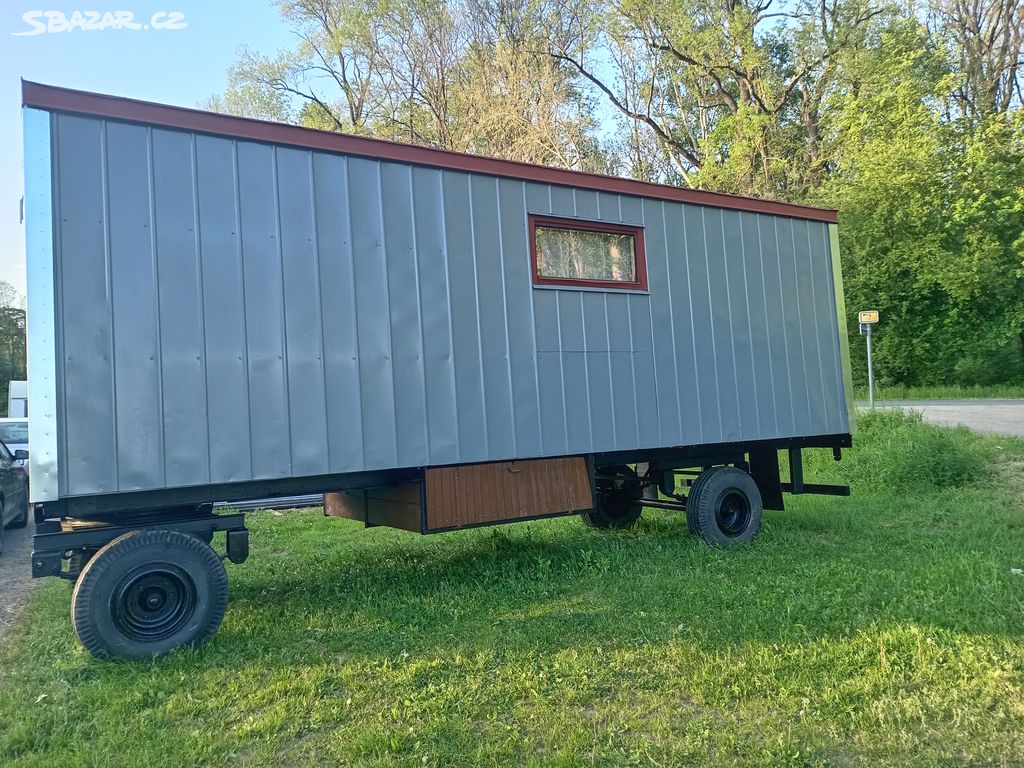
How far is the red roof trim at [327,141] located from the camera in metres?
4.35

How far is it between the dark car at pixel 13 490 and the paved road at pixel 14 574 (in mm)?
188

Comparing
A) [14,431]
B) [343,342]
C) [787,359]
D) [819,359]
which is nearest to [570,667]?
[343,342]

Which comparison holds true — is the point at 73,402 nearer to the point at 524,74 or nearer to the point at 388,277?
the point at 388,277

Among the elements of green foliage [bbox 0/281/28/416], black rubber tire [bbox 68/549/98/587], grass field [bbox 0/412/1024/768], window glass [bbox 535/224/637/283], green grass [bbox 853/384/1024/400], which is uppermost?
green foliage [bbox 0/281/28/416]

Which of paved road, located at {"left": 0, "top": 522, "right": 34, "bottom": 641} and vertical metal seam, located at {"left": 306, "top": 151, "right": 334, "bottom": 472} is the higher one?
vertical metal seam, located at {"left": 306, "top": 151, "right": 334, "bottom": 472}

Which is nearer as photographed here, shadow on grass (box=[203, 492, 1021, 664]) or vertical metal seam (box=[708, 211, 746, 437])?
shadow on grass (box=[203, 492, 1021, 664])

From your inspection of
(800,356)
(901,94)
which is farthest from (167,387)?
(901,94)

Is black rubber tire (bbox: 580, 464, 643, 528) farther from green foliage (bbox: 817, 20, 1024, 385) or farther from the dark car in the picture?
green foliage (bbox: 817, 20, 1024, 385)

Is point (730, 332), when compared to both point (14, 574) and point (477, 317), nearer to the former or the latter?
point (477, 317)

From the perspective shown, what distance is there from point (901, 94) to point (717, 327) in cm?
1981

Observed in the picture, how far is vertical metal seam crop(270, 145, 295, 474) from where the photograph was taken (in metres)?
4.88

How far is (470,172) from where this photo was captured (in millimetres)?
5820

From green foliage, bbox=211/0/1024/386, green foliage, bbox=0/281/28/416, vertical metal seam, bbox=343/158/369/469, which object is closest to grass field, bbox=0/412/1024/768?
vertical metal seam, bbox=343/158/369/469

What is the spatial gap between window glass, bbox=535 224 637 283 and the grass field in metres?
2.44
